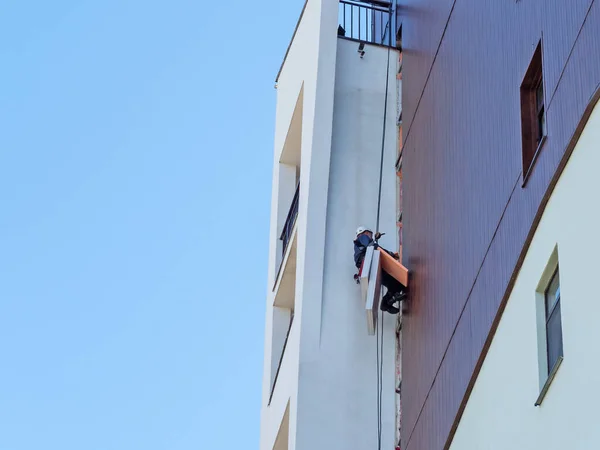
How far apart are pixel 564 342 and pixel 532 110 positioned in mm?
3775

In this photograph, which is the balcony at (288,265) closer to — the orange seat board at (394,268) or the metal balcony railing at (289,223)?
the metal balcony railing at (289,223)

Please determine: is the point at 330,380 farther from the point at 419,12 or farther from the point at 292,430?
the point at 419,12

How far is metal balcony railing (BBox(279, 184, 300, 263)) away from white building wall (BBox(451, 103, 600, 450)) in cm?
1248

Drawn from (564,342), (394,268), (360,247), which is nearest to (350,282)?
(360,247)

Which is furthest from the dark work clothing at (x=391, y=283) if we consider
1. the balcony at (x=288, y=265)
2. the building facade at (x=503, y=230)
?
the balcony at (x=288, y=265)

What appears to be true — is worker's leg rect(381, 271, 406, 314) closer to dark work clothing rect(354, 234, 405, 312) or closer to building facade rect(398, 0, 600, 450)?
dark work clothing rect(354, 234, 405, 312)

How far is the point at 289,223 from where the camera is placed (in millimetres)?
29094

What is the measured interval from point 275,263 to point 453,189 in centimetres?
1083

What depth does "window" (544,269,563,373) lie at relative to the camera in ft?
45.6

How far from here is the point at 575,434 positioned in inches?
504

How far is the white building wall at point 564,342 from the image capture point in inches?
504

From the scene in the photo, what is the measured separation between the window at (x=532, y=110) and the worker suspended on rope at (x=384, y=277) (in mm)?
6743

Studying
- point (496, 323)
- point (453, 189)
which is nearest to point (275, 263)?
point (453, 189)

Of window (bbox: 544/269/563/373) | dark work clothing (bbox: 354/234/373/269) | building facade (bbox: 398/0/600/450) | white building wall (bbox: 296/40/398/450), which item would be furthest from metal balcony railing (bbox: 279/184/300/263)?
window (bbox: 544/269/563/373)
